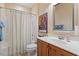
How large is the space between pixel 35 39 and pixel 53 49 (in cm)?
45

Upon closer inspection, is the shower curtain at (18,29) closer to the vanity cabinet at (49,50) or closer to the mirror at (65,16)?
the vanity cabinet at (49,50)

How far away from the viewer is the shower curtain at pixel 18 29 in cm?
241

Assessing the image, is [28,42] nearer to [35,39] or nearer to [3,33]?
[35,39]

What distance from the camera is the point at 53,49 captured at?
2031 millimetres

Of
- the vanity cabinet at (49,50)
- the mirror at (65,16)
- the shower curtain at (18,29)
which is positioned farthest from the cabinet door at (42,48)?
the mirror at (65,16)

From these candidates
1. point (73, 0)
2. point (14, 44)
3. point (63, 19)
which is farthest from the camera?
point (14, 44)

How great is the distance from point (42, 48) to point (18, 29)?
56 cm

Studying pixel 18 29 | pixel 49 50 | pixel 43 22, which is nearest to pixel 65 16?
pixel 43 22

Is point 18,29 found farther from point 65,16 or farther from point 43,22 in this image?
point 65,16

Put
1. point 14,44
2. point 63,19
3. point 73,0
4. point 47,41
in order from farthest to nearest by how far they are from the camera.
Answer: point 14,44 < point 63,19 < point 47,41 < point 73,0

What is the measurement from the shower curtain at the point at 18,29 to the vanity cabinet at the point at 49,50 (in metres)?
0.19

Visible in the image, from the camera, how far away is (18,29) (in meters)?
2.43

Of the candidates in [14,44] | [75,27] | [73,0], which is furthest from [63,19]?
[14,44]

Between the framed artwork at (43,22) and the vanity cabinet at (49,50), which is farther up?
the framed artwork at (43,22)
